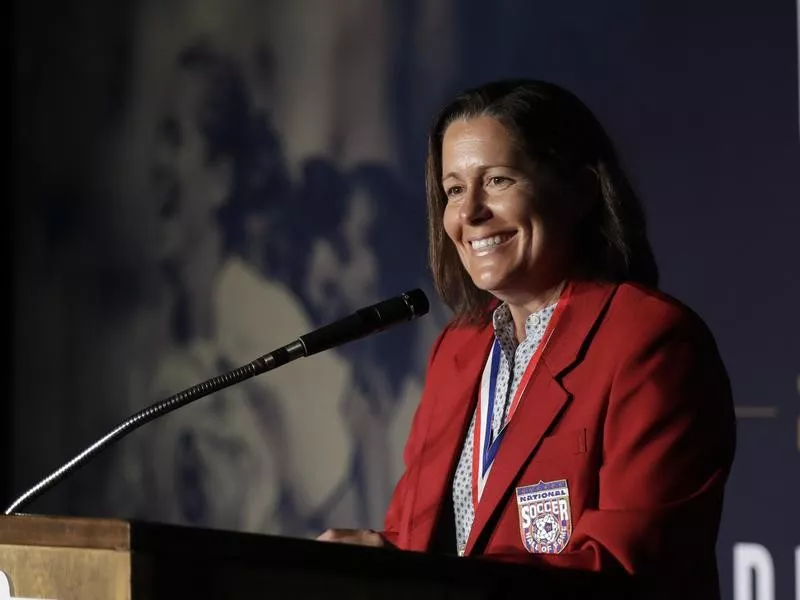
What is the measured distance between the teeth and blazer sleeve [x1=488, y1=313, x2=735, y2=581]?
1.09 ft

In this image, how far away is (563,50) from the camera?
335cm

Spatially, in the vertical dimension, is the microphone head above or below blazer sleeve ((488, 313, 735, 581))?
above

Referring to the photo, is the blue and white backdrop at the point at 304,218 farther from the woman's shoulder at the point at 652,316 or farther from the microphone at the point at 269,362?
the microphone at the point at 269,362

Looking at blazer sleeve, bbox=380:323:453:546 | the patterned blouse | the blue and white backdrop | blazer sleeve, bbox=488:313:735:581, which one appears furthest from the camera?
the blue and white backdrop

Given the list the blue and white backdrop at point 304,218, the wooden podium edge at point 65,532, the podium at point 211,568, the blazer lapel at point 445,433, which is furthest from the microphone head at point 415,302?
the blue and white backdrop at point 304,218

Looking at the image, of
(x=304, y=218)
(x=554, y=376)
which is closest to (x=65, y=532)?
(x=554, y=376)

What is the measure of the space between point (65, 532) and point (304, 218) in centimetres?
253

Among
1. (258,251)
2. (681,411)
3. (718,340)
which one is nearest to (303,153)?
(258,251)

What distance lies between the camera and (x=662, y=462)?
189 centimetres

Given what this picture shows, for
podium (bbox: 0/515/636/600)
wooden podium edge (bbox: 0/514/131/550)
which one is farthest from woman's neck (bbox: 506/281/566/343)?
wooden podium edge (bbox: 0/514/131/550)

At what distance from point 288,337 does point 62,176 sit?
1.19 metres

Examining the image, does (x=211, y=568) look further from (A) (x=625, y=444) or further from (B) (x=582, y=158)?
(B) (x=582, y=158)

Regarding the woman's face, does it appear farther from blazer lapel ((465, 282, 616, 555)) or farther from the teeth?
blazer lapel ((465, 282, 616, 555))

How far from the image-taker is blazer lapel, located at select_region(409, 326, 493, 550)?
229 cm
